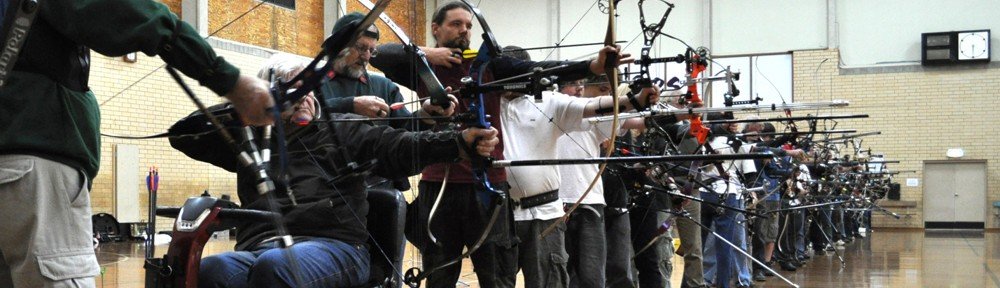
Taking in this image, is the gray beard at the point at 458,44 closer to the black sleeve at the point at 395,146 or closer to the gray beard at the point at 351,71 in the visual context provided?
the gray beard at the point at 351,71

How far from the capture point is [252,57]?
11.5 feet

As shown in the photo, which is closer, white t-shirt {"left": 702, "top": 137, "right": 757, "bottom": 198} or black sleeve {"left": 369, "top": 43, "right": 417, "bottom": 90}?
A: black sleeve {"left": 369, "top": 43, "right": 417, "bottom": 90}

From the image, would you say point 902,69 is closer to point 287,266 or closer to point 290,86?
point 287,266

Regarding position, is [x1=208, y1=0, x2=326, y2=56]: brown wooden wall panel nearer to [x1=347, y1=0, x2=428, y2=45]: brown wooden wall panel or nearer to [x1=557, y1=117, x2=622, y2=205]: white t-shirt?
[x1=347, y1=0, x2=428, y2=45]: brown wooden wall panel

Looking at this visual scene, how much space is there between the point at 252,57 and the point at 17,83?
59.3 inches

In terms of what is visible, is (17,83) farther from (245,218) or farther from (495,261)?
(495,261)

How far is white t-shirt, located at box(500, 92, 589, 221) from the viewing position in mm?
4125

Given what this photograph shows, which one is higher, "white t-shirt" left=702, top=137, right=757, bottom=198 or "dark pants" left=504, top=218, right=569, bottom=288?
"white t-shirt" left=702, top=137, right=757, bottom=198

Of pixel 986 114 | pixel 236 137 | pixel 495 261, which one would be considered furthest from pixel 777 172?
pixel 986 114

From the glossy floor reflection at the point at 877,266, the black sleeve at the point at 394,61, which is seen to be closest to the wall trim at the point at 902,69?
the glossy floor reflection at the point at 877,266

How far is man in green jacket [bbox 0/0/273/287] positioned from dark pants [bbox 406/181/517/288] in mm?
1634

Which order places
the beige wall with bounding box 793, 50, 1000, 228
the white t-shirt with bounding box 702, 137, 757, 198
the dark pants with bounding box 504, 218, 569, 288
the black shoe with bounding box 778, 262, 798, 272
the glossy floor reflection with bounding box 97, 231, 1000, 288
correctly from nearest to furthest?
the dark pants with bounding box 504, 218, 569, 288
the glossy floor reflection with bounding box 97, 231, 1000, 288
the white t-shirt with bounding box 702, 137, 757, 198
the black shoe with bounding box 778, 262, 798, 272
the beige wall with bounding box 793, 50, 1000, 228

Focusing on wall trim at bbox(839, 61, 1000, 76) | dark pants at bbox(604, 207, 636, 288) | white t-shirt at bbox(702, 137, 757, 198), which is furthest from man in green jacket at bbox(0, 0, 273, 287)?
wall trim at bbox(839, 61, 1000, 76)

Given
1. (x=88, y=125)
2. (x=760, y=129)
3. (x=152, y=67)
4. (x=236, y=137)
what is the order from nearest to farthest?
(x=88, y=125) < (x=236, y=137) < (x=152, y=67) < (x=760, y=129)
